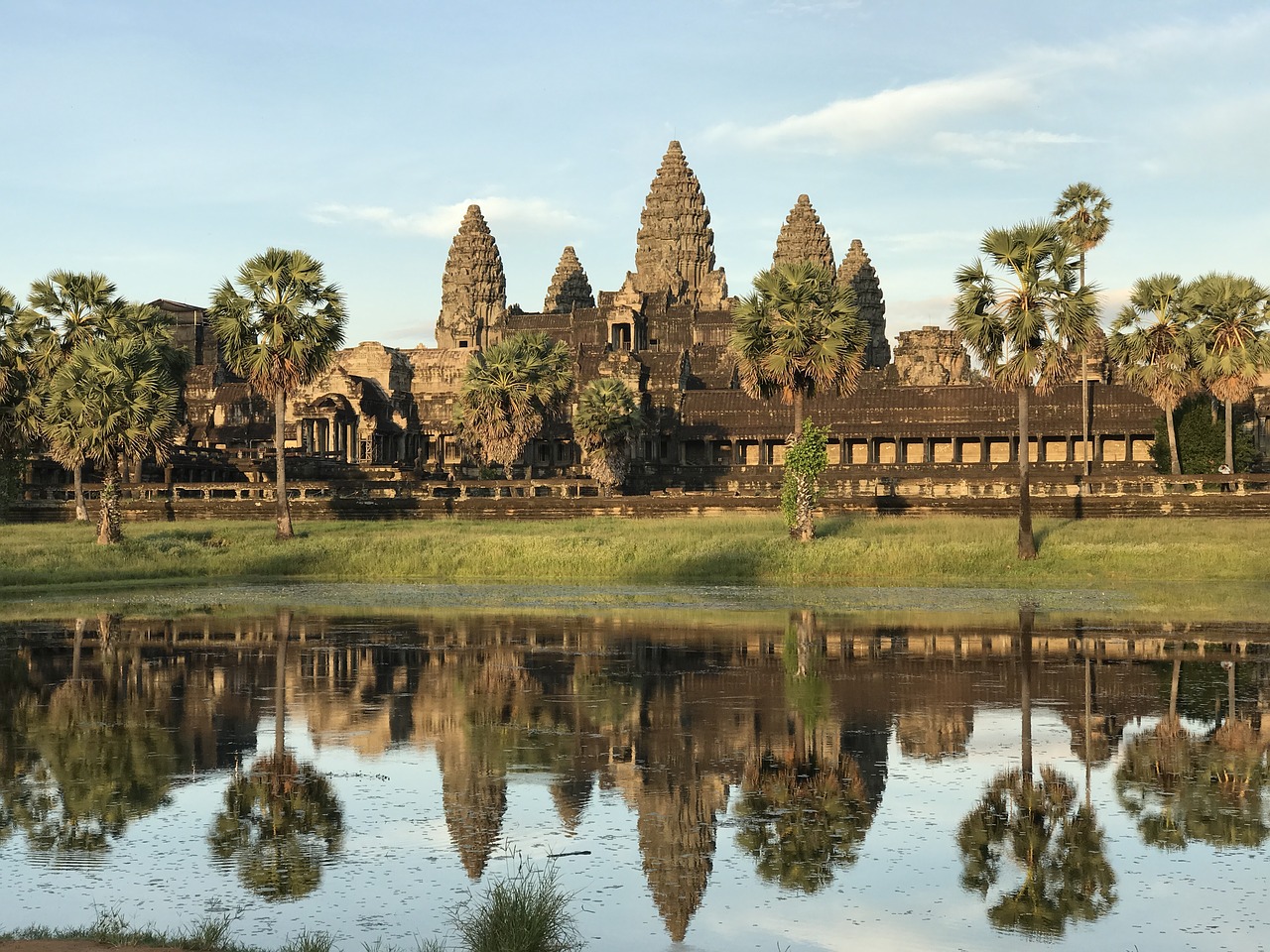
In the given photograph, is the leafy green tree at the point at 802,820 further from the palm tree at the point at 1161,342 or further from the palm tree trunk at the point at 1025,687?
the palm tree at the point at 1161,342

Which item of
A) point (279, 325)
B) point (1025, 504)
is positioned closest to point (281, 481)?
point (279, 325)

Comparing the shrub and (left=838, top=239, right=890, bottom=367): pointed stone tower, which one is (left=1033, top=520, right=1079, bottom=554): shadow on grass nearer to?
the shrub

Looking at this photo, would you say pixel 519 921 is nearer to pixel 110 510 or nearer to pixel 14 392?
pixel 110 510

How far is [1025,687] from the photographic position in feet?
70.2

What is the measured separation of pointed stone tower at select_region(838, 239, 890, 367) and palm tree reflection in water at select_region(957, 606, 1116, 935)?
112 metres

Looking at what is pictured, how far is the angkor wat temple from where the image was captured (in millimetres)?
81875

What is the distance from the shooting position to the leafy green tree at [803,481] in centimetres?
4866

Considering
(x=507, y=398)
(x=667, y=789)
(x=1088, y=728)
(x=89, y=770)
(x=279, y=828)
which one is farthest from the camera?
(x=507, y=398)

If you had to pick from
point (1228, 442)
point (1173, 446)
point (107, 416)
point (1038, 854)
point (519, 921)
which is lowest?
point (1038, 854)

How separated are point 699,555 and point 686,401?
145ft

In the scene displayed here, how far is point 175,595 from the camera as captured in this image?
39125mm

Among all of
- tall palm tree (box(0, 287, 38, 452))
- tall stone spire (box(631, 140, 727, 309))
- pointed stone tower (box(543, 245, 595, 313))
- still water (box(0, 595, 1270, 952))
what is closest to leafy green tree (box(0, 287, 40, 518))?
tall palm tree (box(0, 287, 38, 452))

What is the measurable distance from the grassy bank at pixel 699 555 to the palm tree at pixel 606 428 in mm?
13040

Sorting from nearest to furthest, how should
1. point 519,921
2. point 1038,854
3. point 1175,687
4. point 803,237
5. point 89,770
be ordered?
point 519,921 → point 1038,854 → point 89,770 → point 1175,687 → point 803,237
